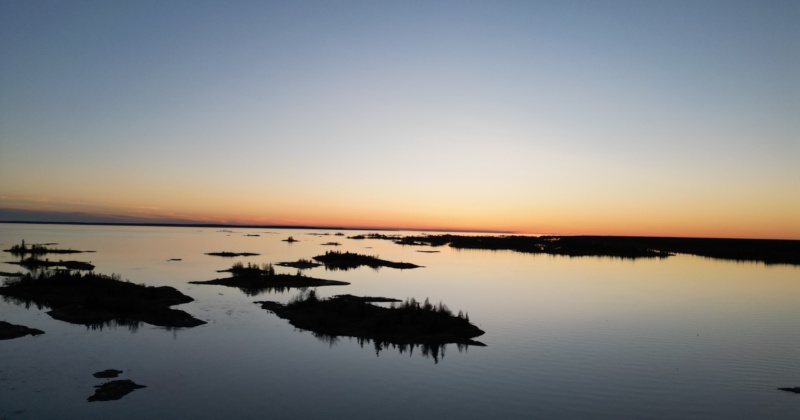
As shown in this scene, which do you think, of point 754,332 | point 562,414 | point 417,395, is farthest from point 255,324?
point 754,332

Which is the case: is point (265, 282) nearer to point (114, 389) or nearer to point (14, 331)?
point (14, 331)

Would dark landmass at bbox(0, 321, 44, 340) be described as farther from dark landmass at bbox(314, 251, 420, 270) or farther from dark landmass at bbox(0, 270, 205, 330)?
dark landmass at bbox(314, 251, 420, 270)

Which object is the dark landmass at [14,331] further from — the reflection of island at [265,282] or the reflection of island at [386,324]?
the reflection of island at [265,282]

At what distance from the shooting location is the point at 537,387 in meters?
16.3

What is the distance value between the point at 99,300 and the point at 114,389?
585 inches

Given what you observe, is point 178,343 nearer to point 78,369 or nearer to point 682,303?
point 78,369

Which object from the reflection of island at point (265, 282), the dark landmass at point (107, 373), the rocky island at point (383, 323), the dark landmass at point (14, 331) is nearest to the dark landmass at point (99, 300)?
the dark landmass at point (14, 331)

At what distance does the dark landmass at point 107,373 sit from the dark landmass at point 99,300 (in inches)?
288

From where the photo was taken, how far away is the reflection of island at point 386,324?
22625mm

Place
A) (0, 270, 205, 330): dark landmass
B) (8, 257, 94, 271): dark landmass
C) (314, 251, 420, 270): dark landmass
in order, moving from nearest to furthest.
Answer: (0, 270, 205, 330): dark landmass, (8, 257, 94, 271): dark landmass, (314, 251, 420, 270): dark landmass

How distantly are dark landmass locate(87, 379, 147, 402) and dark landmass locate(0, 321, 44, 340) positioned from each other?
29.3ft

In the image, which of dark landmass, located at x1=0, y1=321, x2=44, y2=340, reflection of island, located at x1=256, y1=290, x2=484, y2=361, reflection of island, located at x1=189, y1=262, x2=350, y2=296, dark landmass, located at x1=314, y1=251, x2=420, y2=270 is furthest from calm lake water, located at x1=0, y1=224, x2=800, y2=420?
dark landmass, located at x1=314, y1=251, x2=420, y2=270

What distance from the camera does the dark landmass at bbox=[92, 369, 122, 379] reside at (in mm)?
16103

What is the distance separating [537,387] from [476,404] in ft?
8.98
